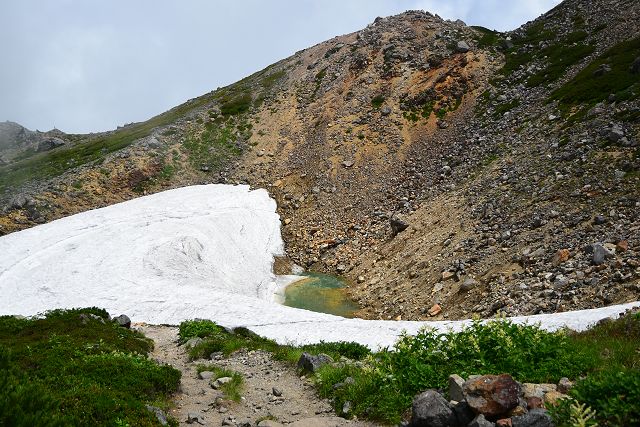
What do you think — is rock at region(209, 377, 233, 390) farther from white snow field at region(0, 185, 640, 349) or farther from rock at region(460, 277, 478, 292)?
rock at region(460, 277, 478, 292)

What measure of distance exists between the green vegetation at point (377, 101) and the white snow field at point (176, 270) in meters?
19.5

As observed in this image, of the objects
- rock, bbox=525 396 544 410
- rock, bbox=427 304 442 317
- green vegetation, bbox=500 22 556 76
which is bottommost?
rock, bbox=427 304 442 317

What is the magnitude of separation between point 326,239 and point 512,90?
91.5 ft

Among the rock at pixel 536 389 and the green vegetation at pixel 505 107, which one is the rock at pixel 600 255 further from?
the green vegetation at pixel 505 107

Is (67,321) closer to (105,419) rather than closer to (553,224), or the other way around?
(105,419)

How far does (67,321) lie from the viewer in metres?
21.1

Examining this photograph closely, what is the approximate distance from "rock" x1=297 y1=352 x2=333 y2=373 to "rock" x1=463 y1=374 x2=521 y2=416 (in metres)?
7.06

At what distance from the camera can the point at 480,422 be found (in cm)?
731

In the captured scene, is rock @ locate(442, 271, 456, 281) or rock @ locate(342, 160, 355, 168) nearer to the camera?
rock @ locate(442, 271, 456, 281)

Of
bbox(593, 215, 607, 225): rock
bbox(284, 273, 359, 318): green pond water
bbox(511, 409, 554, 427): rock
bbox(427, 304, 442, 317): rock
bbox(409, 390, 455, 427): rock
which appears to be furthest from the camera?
bbox(284, 273, 359, 318): green pond water

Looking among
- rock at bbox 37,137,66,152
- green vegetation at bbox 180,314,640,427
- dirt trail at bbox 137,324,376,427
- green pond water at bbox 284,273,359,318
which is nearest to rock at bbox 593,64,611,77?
green pond water at bbox 284,273,359,318

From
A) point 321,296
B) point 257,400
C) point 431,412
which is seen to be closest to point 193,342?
point 257,400

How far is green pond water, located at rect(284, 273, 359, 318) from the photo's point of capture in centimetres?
3150

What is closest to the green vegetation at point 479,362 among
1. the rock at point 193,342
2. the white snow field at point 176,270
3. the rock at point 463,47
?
the white snow field at point 176,270
